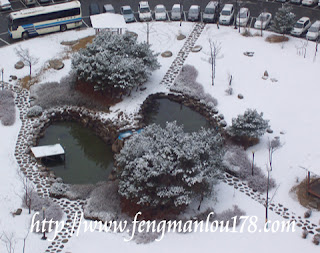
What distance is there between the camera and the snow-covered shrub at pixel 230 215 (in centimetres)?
2812

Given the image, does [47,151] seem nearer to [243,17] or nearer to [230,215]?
[230,215]

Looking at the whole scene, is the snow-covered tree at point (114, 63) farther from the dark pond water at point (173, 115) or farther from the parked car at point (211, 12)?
the parked car at point (211, 12)

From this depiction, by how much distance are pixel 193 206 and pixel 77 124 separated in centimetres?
1211

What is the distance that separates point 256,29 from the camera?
155ft

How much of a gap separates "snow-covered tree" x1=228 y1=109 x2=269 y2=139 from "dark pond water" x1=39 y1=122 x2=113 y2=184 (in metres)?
8.43

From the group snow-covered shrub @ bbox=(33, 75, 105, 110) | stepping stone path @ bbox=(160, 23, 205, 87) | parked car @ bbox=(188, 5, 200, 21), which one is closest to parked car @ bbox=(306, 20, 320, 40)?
stepping stone path @ bbox=(160, 23, 205, 87)

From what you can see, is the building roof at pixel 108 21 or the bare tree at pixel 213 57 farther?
the building roof at pixel 108 21

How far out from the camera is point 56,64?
4200cm

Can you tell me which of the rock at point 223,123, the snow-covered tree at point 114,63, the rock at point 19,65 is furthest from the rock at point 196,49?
the rock at point 19,65

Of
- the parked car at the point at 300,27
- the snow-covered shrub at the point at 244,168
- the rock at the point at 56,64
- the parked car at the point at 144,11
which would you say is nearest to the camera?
the snow-covered shrub at the point at 244,168

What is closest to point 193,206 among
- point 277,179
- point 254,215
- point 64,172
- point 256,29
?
point 254,215

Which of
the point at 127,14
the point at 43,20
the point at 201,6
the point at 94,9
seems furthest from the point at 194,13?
the point at 43,20

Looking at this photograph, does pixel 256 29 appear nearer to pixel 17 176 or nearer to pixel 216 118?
pixel 216 118

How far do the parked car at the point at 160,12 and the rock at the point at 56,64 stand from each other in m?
11.4
